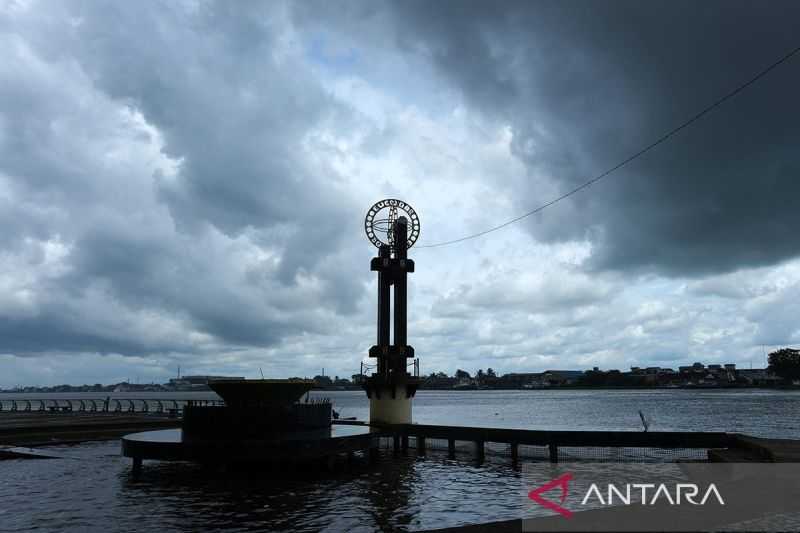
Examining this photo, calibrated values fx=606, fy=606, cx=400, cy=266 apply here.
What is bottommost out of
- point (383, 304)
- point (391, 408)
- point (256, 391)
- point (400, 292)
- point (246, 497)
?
point (246, 497)

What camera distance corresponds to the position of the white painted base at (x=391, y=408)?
43.9m

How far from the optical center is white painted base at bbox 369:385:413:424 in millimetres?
43875

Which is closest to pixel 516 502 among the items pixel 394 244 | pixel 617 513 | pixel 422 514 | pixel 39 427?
pixel 422 514

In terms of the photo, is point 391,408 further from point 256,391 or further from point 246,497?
point 246,497

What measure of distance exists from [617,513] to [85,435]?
160 ft

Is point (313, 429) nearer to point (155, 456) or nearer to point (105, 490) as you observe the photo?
point (155, 456)

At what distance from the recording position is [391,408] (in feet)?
144

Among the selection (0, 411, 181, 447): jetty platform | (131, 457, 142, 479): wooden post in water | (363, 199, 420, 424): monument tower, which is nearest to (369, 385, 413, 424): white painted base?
(363, 199, 420, 424): monument tower

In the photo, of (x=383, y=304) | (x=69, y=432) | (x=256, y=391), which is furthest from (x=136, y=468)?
(x=69, y=432)

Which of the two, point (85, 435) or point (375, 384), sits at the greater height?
point (375, 384)

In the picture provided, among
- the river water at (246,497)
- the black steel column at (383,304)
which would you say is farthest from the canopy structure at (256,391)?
the black steel column at (383,304)

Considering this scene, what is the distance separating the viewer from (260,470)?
102 feet

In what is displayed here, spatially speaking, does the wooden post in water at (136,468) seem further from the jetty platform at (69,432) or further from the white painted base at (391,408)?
the white painted base at (391,408)

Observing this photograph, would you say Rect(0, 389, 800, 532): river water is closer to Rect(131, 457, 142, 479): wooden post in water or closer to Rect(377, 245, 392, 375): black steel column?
Rect(131, 457, 142, 479): wooden post in water
